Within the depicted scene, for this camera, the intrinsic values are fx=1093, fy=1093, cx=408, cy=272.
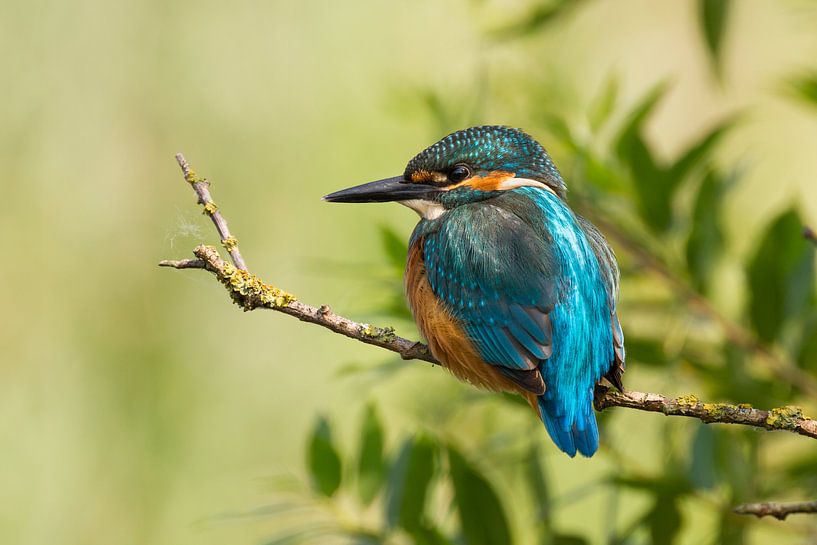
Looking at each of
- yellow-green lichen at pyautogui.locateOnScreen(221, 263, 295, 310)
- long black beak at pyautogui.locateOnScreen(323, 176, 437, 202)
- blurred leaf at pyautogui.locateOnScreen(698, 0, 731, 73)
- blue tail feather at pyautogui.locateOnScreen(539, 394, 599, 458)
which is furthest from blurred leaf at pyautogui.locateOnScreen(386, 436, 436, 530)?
blurred leaf at pyautogui.locateOnScreen(698, 0, 731, 73)

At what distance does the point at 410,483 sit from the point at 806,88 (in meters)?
1.20

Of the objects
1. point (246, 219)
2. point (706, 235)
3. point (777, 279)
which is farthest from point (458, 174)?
point (246, 219)

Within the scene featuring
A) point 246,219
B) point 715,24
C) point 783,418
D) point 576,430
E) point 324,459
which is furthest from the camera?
point 246,219

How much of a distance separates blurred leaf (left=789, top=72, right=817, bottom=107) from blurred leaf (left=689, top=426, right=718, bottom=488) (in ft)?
2.58

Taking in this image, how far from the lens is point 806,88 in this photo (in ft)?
7.76

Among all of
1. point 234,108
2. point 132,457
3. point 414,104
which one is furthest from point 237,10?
point 132,457

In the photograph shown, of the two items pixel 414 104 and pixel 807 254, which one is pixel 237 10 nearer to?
pixel 414 104

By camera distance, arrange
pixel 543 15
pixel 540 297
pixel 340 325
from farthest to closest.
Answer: pixel 543 15 → pixel 540 297 → pixel 340 325

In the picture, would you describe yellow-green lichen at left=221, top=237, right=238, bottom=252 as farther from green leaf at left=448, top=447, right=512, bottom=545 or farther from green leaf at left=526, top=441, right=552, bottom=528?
green leaf at left=526, top=441, right=552, bottom=528

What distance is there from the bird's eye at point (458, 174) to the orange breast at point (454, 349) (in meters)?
0.27

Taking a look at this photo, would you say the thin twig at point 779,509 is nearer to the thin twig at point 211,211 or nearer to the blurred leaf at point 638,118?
the thin twig at point 211,211

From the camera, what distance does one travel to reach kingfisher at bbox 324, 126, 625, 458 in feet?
6.05

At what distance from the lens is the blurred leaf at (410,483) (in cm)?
211

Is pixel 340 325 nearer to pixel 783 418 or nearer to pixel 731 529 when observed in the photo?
pixel 783 418
